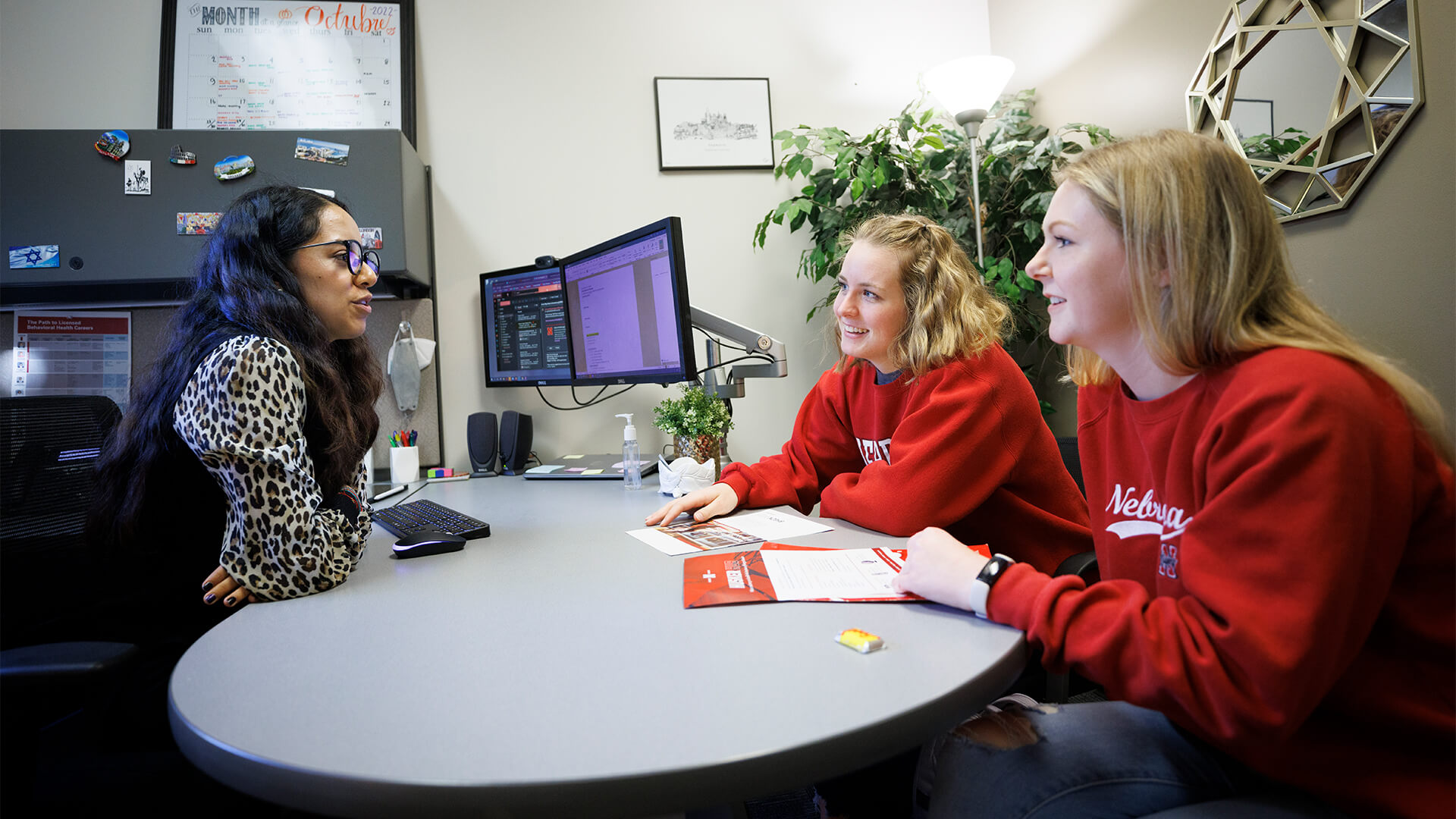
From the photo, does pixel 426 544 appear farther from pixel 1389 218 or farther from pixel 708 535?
pixel 1389 218

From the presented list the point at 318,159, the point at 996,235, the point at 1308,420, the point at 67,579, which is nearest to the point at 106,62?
the point at 318,159

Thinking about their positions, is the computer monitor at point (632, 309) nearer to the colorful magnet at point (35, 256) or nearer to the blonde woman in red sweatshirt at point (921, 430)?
the blonde woman in red sweatshirt at point (921, 430)

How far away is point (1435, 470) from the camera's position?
0.62 m

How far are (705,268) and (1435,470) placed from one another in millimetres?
1977

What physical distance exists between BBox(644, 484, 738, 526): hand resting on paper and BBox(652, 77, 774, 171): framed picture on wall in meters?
1.39

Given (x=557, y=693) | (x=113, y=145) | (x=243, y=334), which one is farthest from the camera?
(x=113, y=145)

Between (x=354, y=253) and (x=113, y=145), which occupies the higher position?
(x=113, y=145)

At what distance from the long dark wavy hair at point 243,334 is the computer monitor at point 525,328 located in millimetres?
791

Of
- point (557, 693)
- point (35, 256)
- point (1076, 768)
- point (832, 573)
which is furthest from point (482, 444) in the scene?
point (1076, 768)

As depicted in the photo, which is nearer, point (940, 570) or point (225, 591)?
point (940, 570)

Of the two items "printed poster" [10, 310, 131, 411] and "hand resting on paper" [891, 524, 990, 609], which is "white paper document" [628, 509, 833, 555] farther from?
"printed poster" [10, 310, 131, 411]

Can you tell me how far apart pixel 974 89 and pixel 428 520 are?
177cm

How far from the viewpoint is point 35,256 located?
180 cm

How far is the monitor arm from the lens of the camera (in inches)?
74.9
